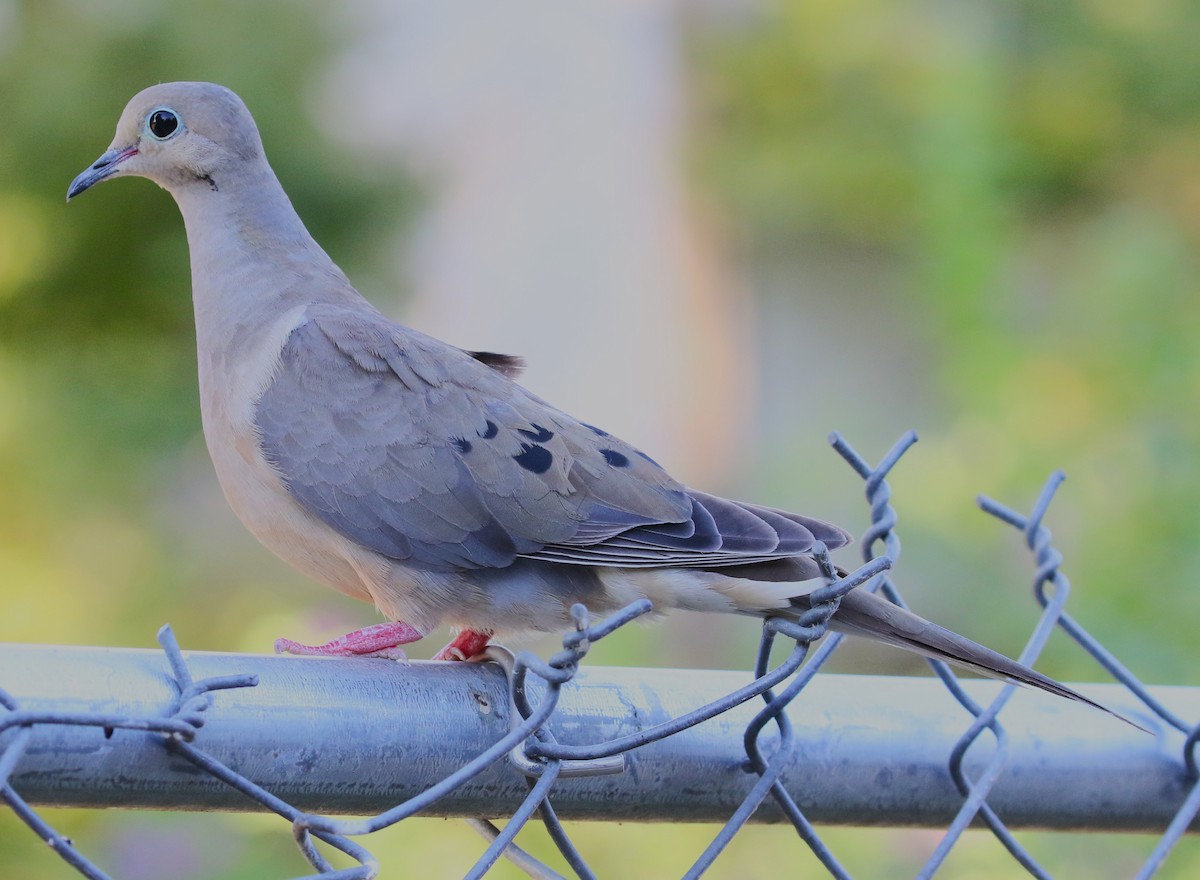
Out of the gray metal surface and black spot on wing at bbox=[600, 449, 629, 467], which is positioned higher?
black spot on wing at bbox=[600, 449, 629, 467]

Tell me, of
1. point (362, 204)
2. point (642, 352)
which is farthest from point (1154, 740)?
point (642, 352)

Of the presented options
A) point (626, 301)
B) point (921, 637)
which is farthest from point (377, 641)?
point (626, 301)

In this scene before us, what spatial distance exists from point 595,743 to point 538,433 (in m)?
0.68

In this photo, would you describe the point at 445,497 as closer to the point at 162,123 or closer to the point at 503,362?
the point at 503,362

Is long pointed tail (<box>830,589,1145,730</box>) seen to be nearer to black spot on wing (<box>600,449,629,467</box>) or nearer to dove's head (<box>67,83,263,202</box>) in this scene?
black spot on wing (<box>600,449,629,467</box>)

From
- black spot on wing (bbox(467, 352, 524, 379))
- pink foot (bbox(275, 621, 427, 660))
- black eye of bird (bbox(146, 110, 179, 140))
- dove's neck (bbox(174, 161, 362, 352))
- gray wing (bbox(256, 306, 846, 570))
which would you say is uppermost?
black eye of bird (bbox(146, 110, 179, 140))

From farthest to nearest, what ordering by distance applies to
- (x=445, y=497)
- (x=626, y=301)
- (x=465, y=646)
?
(x=626, y=301)
(x=465, y=646)
(x=445, y=497)

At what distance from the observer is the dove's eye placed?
2018mm

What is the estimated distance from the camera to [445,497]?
1.81 meters

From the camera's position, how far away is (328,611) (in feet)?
12.5

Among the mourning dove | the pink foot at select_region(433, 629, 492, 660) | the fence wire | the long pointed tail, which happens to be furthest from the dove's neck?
the long pointed tail

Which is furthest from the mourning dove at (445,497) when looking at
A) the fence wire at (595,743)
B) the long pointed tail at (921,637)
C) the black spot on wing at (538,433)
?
the fence wire at (595,743)

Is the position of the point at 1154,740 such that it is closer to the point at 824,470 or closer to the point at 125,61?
the point at 125,61

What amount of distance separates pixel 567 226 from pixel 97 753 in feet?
24.4
